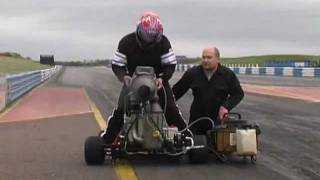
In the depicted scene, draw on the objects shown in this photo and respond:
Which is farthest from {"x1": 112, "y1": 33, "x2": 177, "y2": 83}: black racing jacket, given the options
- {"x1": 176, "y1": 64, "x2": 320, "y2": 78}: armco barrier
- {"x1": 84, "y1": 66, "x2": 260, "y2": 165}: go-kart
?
{"x1": 176, "y1": 64, "x2": 320, "y2": 78}: armco barrier

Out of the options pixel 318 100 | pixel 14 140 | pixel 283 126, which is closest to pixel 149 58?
pixel 14 140

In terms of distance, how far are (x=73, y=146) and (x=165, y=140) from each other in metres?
2.83

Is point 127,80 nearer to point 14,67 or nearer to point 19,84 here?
point 19,84

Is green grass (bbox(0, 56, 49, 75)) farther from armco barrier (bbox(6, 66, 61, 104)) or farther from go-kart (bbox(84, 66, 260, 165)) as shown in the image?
go-kart (bbox(84, 66, 260, 165))

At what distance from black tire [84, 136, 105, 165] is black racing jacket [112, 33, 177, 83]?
0.89 meters

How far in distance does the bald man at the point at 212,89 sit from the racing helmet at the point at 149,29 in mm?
1017

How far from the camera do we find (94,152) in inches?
360

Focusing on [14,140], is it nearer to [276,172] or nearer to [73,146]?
[73,146]

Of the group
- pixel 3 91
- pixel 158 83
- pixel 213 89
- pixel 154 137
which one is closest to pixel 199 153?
pixel 154 137

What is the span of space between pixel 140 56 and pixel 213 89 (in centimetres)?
131

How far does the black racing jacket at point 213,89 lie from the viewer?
10086 mm

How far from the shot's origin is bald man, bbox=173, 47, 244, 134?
9961 mm

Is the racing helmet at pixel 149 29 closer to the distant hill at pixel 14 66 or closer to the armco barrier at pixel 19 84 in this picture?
the armco barrier at pixel 19 84

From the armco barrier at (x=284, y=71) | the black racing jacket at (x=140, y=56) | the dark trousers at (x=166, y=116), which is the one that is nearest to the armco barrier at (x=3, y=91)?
the dark trousers at (x=166, y=116)
